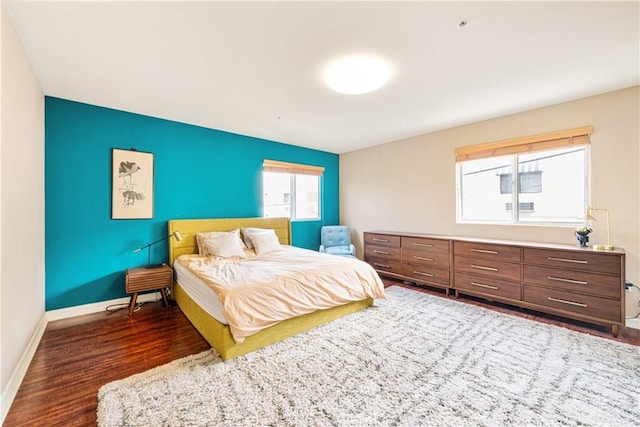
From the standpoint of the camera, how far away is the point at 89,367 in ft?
6.64

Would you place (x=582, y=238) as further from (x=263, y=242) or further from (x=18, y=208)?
(x=18, y=208)

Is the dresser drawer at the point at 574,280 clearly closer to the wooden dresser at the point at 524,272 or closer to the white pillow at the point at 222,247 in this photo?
the wooden dresser at the point at 524,272

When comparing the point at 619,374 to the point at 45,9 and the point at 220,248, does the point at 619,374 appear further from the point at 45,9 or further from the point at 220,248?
the point at 45,9

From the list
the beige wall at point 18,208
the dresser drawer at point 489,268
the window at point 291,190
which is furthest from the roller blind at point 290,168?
the dresser drawer at point 489,268

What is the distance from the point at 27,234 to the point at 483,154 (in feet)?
16.5

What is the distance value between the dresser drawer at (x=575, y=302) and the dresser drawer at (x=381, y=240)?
5.63ft

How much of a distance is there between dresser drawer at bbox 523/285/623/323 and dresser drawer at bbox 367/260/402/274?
1.65 meters

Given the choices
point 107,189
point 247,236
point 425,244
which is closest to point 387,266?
point 425,244

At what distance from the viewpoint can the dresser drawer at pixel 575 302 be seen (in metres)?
2.48

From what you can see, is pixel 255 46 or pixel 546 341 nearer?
pixel 255 46

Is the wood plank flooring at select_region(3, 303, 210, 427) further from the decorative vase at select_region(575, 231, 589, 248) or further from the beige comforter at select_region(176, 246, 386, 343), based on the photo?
the decorative vase at select_region(575, 231, 589, 248)

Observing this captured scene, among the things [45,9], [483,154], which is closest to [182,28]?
[45,9]

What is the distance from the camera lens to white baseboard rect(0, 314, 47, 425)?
158cm

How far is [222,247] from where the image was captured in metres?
3.53
